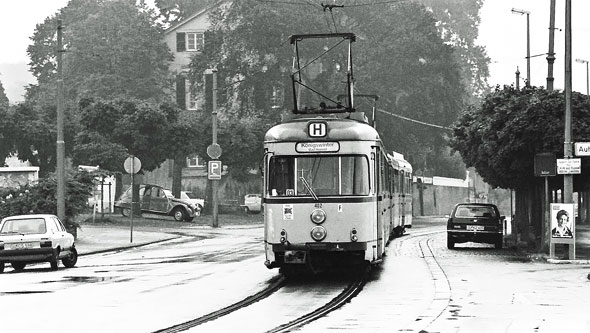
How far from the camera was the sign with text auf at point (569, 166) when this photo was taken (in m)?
30.0

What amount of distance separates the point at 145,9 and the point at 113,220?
51.3 m

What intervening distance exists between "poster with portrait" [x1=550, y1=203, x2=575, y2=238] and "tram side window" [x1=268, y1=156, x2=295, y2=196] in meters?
10.2

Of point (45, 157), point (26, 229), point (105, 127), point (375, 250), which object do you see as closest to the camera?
point (375, 250)

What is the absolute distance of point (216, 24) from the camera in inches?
3120

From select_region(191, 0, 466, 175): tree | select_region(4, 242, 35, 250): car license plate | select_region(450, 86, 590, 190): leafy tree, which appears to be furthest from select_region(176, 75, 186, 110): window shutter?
select_region(4, 242, 35, 250): car license plate

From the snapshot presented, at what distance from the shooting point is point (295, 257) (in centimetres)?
2253

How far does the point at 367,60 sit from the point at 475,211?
3795cm

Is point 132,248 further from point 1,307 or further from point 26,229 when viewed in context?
point 1,307

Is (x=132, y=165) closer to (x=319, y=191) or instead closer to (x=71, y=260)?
(x=71, y=260)

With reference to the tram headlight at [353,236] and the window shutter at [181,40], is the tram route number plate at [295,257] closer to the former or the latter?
the tram headlight at [353,236]

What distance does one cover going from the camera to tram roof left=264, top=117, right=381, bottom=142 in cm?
2244

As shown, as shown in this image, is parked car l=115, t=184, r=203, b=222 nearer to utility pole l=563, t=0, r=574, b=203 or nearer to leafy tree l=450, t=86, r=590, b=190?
leafy tree l=450, t=86, r=590, b=190

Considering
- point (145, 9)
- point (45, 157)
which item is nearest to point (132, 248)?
point (45, 157)

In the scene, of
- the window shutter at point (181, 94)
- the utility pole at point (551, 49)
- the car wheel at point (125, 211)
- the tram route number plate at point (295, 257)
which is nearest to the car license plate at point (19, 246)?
the tram route number plate at point (295, 257)
